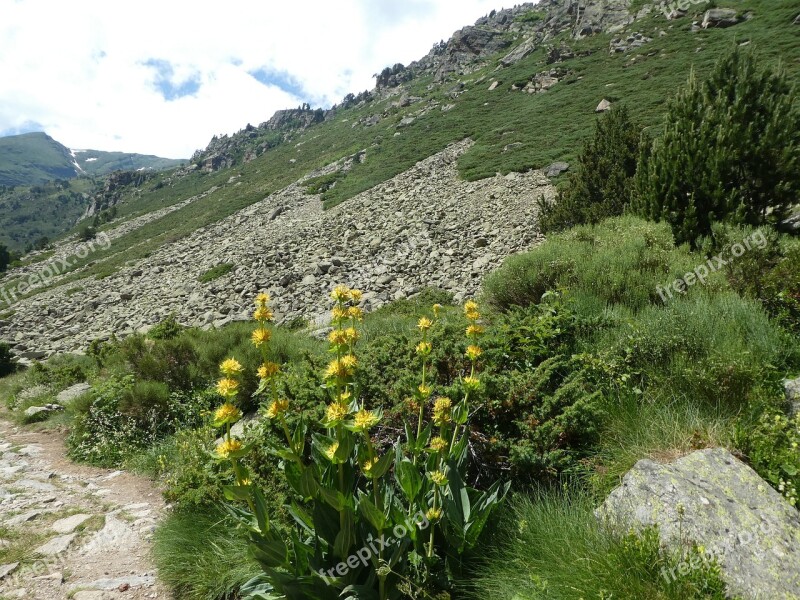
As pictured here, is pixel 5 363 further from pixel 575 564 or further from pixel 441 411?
pixel 575 564

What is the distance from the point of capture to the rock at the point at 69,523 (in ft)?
12.9

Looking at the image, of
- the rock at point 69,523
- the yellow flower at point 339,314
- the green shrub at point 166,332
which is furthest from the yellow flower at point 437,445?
the green shrub at point 166,332

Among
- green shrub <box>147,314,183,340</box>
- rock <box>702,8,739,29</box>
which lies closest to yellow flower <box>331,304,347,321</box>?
green shrub <box>147,314,183,340</box>

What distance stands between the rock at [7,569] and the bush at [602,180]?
1285 cm

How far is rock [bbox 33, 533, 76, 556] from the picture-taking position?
3557 mm

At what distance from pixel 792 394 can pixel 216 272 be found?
73.7 ft

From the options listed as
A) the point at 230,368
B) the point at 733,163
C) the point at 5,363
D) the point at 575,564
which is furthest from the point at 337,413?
the point at 5,363

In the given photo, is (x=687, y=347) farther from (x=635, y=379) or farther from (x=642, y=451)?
(x=642, y=451)

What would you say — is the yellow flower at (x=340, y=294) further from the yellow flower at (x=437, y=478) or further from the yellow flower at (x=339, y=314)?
the yellow flower at (x=437, y=478)

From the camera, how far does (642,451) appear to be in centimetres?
303

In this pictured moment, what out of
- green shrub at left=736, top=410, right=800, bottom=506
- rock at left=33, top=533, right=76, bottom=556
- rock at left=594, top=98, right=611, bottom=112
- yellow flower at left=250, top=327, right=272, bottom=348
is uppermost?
rock at left=594, top=98, right=611, bottom=112

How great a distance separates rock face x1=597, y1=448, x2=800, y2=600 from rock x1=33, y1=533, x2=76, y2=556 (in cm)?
441

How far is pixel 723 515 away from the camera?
2334mm

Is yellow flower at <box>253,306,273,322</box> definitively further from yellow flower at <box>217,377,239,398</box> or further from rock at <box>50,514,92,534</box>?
rock at <box>50,514,92,534</box>
